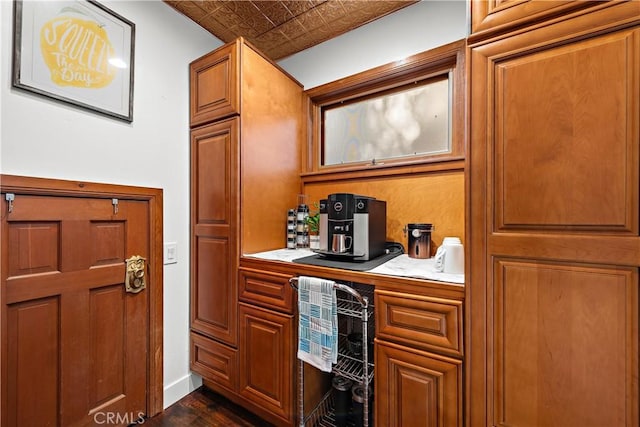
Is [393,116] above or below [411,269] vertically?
above

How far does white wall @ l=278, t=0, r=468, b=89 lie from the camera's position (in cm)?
164

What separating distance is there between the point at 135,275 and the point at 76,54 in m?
1.18

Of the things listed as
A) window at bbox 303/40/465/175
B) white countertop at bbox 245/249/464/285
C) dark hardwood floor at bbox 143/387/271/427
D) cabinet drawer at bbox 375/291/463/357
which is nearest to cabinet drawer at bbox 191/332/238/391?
dark hardwood floor at bbox 143/387/271/427

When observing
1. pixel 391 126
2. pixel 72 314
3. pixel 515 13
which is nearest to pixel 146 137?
pixel 72 314

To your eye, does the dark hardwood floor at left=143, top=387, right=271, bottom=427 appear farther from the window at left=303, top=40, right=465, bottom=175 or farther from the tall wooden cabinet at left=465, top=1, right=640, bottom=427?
the window at left=303, top=40, right=465, bottom=175

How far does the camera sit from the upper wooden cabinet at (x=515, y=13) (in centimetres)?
82

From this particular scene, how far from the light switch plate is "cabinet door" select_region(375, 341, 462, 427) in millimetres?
1378

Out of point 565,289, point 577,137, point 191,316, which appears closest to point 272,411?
point 191,316

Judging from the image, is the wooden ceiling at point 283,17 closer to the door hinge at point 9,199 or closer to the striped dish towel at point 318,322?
the door hinge at point 9,199

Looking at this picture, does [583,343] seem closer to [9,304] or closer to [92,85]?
[9,304]

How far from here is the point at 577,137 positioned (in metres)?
0.82

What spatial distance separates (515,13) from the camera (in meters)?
0.90

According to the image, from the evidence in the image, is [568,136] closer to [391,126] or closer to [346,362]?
[391,126]

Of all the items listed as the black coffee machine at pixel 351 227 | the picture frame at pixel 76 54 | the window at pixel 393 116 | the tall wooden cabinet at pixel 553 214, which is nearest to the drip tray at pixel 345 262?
the black coffee machine at pixel 351 227
